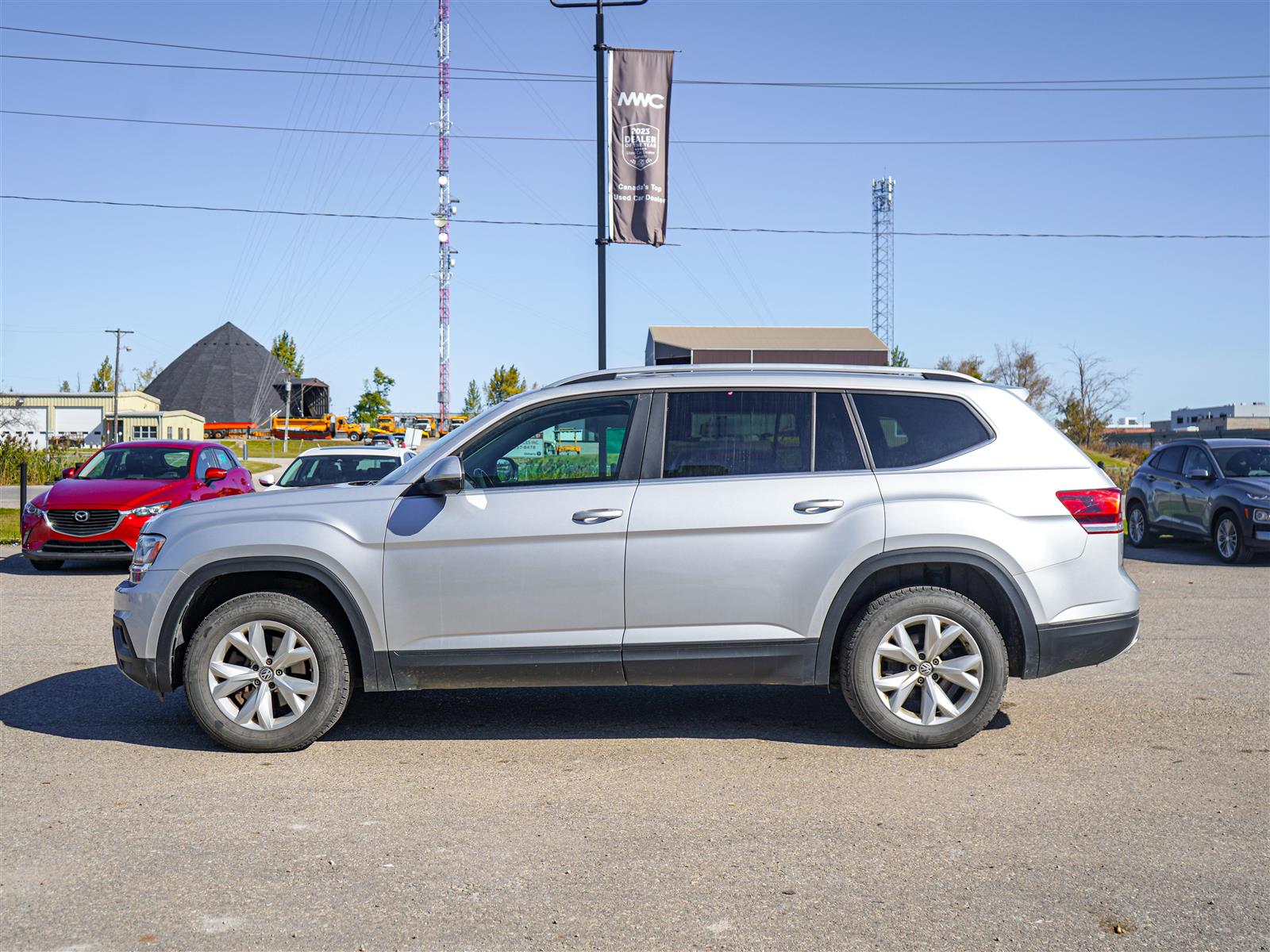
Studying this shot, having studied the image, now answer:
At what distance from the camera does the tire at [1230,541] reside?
14.0 m

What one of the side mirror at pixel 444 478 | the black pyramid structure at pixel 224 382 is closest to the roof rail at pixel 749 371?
the side mirror at pixel 444 478

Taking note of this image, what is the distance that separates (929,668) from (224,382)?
13271 centimetres

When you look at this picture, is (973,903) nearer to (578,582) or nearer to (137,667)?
(578,582)

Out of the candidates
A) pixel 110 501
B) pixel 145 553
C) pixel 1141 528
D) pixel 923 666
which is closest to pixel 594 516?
pixel 923 666

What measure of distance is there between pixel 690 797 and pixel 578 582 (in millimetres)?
1163

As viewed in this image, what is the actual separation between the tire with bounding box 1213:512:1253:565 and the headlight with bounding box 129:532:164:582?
13102 millimetres

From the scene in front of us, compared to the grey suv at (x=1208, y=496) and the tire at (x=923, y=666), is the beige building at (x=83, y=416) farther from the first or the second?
the tire at (x=923, y=666)

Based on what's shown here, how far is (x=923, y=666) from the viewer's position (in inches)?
215

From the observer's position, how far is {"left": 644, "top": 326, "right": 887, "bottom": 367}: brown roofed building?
49812 millimetres

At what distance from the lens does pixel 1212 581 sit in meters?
12.4

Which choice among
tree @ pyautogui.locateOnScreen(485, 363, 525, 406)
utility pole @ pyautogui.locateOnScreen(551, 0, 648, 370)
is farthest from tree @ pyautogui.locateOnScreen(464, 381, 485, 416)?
utility pole @ pyautogui.locateOnScreen(551, 0, 648, 370)

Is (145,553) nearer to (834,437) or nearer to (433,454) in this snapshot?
(433,454)

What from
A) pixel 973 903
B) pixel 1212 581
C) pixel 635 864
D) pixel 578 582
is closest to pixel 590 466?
pixel 578 582

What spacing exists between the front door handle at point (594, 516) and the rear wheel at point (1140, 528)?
13.3m
